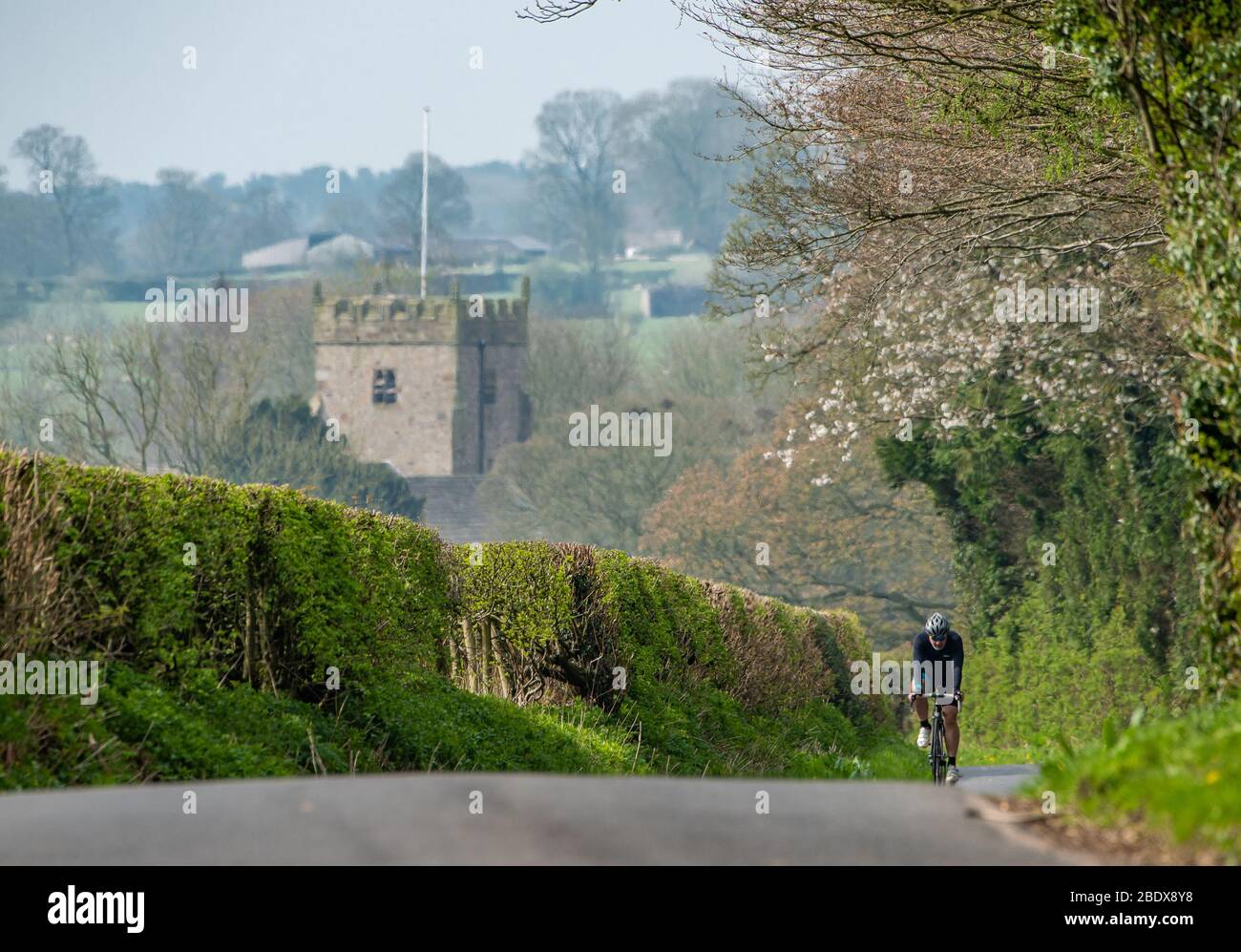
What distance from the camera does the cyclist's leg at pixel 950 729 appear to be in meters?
15.1

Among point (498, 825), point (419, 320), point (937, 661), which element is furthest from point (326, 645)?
point (419, 320)

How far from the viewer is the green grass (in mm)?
5504

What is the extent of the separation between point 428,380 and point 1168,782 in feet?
306

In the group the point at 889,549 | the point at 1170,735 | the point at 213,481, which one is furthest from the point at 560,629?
the point at 889,549

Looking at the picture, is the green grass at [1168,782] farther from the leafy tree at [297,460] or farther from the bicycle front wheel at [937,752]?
the leafy tree at [297,460]

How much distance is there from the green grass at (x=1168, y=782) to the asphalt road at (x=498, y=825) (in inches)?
14.3

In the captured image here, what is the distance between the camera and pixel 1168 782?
5.83 meters

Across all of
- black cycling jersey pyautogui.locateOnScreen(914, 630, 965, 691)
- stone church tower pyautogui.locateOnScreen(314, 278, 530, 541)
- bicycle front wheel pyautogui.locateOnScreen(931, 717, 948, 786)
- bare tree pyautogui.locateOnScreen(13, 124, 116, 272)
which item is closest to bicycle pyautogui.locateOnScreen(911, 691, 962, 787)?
bicycle front wheel pyautogui.locateOnScreen(931, 717, 948, 786)

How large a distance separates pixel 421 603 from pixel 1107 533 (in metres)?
19.0

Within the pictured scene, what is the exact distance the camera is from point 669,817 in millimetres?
5895

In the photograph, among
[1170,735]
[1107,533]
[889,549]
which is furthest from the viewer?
[889,549]

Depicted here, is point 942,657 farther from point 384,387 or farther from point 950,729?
point 384,387

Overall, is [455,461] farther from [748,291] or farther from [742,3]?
[742,3]

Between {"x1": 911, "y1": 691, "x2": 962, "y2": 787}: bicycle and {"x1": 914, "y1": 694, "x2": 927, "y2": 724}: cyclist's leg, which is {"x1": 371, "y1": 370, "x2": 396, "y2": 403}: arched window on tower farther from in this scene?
{"x1": 914, "y1": 694, "x2": 927, "y2": 724}: cyclist's leg
